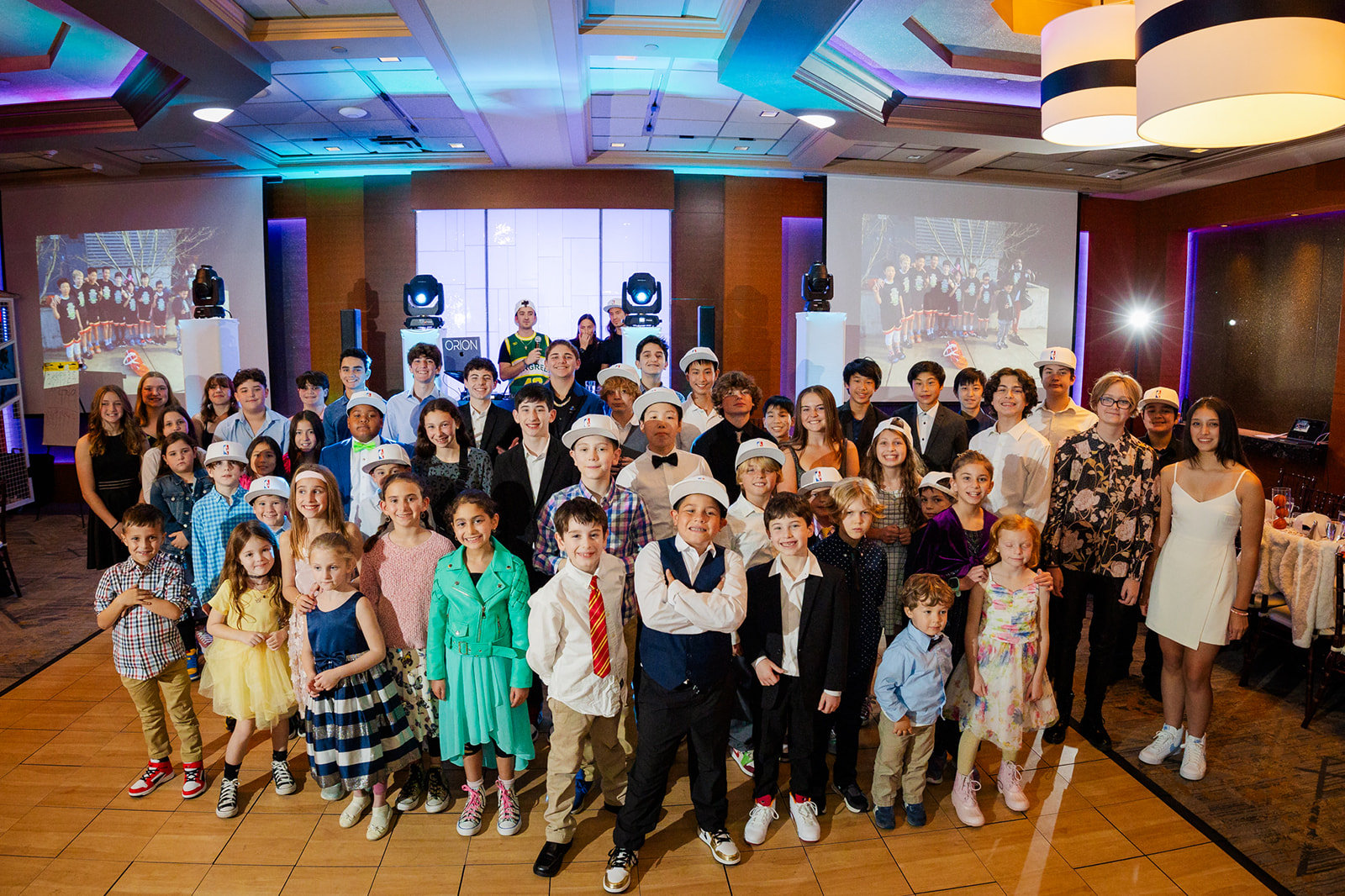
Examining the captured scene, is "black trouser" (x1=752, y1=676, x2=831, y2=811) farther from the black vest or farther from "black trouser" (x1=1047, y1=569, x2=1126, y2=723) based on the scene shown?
"black trouser" (x1=1047, y1=569, x2=1126, y2=723)

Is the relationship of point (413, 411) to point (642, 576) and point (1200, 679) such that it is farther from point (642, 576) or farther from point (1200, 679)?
point (1200, 679)

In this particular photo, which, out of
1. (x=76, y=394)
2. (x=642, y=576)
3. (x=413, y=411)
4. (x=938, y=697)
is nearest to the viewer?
(x=642, y=576)

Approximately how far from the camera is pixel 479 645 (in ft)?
8.57

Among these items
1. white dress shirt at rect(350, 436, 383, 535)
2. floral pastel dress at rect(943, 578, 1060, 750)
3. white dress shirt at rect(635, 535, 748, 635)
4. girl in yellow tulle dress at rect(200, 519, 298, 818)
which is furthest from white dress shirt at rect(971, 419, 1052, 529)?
girl in yellow tulle dress at rect(200, 519, 298, 818)

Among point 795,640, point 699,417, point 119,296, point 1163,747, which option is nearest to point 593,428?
point 795,640

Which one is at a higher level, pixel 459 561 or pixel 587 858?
pixel 459 561

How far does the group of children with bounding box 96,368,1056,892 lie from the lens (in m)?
2.51

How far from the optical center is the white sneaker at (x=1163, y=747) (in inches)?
125

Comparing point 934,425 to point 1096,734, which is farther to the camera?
point 934,425

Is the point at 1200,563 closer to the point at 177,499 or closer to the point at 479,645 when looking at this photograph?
the point at 479,645

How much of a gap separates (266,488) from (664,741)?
1.90 m

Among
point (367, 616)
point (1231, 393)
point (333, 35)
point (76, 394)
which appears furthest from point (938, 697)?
point (76, 394)

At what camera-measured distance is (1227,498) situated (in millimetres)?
2973

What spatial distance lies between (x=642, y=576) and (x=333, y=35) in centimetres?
412
